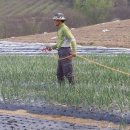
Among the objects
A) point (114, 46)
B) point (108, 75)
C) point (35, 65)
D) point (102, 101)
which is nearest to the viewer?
point (102, 101)

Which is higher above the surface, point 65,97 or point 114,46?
point 65,97

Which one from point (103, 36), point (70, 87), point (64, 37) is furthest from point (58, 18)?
point (103, 36)

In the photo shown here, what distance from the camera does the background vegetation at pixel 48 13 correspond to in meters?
41.1

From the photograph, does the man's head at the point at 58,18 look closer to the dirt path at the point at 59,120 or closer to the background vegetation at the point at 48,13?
the dirt path at the point at 59,120

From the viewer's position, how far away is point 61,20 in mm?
Result: 9188

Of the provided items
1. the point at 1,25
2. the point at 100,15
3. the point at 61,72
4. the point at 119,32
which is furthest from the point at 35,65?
the point at 100,15

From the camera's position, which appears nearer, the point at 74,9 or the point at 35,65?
the point at 35,65

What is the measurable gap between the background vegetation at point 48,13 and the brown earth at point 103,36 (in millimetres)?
10647

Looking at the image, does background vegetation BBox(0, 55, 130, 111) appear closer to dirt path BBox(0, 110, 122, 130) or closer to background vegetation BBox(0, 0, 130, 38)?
dirt path BBox(0, 110, 122, 130)

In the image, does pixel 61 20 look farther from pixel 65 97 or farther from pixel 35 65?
pixel 35 65

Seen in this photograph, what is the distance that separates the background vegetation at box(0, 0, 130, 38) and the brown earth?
10.6 metres

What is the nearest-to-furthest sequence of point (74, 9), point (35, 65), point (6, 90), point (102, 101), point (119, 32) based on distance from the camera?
point (102, 101)
point (6, 90)
point (35, 65)
point (119, 32)
point (74, 9)

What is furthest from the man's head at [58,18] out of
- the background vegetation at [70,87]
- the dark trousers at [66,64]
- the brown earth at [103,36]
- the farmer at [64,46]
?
the brown earth at [103,36]

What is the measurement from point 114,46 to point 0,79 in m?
12.8
